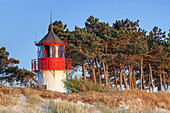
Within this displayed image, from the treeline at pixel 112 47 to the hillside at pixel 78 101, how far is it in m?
14.0

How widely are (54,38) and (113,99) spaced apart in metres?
11.3

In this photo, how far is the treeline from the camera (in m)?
37.9

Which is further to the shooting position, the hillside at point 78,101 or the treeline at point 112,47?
the treeline at point 112,47

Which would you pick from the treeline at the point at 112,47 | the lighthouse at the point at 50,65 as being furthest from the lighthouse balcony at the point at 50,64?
the treeline at the point at 112,47

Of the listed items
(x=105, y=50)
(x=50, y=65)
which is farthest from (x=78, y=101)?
(x=105, y=50)

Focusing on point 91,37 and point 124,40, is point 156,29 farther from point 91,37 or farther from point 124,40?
point 91,37

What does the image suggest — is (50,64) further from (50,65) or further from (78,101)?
(78,101)

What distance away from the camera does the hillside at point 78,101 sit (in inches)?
508

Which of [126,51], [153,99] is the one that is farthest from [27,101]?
[126,51]

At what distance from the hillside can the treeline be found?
46.0 ft

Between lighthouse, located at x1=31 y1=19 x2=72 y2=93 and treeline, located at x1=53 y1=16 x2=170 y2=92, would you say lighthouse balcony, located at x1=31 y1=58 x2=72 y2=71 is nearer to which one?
lighthouse, located at x1=31 y1=19 x2=72 y2=93

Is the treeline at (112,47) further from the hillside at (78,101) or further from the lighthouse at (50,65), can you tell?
the hillside at (78,101)

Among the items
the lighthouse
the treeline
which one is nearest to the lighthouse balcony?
the lighthouse

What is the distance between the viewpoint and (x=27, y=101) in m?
13.9
